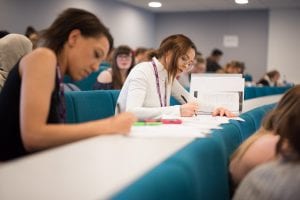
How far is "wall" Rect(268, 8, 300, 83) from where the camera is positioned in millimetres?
9547

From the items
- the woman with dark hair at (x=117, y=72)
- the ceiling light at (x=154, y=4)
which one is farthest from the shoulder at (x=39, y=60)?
the ceiling light at (x=154, y=4)

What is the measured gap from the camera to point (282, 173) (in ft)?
3.30

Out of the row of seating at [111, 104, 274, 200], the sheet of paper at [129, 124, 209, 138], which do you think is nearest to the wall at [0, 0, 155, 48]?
the sheet of paper at [129, 124, 209, 138]

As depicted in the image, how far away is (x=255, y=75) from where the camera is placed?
34.0 ft

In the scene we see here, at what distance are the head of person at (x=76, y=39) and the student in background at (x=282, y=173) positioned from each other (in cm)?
64

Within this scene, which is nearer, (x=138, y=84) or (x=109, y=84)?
(x=138, y=84)

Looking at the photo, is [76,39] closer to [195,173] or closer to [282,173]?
[195,173]

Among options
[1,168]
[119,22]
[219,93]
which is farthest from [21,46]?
[119,22]

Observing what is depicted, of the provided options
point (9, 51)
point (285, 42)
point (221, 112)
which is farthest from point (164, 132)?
point (285, 42)

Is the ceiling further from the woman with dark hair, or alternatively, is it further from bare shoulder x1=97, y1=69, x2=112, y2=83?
bare shoulder x1=97, y1=69, x2=112, y2=83

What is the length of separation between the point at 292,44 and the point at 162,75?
7.98 meters

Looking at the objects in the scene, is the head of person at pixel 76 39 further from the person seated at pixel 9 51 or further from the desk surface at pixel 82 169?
the person seated at pixel 9 51

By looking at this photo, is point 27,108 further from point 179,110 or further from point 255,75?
point 255,75

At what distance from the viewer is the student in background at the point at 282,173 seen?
3.22 feet
